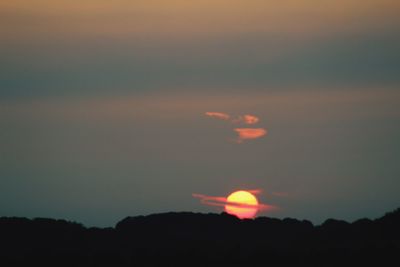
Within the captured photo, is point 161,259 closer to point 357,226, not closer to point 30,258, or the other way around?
point 30,258

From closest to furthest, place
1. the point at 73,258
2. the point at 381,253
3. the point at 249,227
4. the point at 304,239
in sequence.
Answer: the point at 381,253, the point at 73,258, the point at 304,239, the point at 249,227

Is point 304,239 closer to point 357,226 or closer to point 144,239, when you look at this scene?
point 357,226

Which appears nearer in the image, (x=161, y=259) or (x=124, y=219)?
(x=161, y=259)

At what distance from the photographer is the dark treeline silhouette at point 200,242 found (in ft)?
208

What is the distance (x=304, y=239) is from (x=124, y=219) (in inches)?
555

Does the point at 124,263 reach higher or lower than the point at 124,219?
lower

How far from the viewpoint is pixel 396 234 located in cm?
7419

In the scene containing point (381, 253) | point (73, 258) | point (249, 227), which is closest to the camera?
point (381, 253)

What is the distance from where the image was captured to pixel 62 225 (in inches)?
3182

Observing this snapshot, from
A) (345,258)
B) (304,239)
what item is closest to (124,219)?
(304,239)

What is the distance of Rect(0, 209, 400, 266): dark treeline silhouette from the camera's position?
208 feet

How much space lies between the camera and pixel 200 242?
6875 cm

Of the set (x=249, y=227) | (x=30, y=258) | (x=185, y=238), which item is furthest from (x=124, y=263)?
(x=249, y=227)

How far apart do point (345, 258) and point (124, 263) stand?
1188 cm
